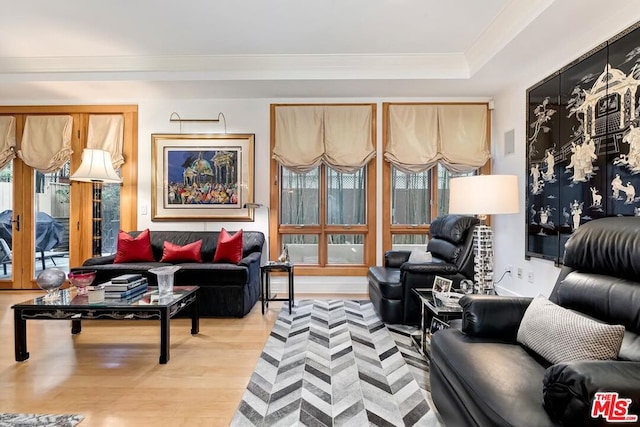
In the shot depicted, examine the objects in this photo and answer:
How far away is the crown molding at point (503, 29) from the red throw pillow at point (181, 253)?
3.69 m

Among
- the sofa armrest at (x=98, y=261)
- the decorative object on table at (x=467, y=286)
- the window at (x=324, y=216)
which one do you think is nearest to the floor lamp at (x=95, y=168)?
the sofa armrest at (x=98, y=261)

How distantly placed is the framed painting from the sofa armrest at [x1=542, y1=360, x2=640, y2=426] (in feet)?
13.4

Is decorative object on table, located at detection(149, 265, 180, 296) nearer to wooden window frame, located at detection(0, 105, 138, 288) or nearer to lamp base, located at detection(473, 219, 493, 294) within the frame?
wooden window frame, located at detection(0, 105, 138, 288)

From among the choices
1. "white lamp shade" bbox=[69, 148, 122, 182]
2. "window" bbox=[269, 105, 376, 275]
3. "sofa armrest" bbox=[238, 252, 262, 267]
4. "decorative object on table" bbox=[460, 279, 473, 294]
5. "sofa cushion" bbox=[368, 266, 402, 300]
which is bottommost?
"sofa cushion" bbox=[368, 266, 402, 300]

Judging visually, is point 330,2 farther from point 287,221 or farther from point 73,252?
point 73,252

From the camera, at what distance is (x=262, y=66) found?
161 inches

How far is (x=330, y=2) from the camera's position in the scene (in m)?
2.96

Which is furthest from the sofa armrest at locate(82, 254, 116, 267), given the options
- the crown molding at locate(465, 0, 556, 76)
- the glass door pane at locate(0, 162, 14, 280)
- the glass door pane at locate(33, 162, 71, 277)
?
the crown molding at locate(465, 0, 556, 76)

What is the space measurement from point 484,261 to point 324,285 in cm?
247

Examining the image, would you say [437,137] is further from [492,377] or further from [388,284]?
[492,377]

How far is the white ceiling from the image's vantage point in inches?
119

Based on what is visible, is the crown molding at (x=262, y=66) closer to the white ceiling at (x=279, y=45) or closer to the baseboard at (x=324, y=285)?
the white ceiling at (x=279, y=45)

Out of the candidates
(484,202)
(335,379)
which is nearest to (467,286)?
(484,202)

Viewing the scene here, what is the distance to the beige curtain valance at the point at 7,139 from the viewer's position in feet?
15.8
